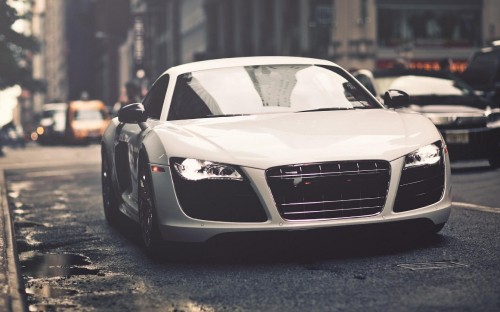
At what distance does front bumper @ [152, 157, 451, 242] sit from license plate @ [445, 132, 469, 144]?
7.38 metres

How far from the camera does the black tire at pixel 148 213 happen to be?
7.40m

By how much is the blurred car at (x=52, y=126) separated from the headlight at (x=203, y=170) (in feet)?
157

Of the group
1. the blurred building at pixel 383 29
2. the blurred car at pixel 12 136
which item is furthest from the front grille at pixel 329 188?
the blurred car at pixel 12 136

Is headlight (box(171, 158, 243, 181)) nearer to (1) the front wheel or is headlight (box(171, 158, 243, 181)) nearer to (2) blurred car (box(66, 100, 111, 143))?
(1) the front wheel

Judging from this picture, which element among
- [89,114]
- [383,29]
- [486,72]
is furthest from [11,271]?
[89,114]

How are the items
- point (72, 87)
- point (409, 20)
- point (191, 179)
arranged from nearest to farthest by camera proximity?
point (191, 179) → point (409, 20) → point (72, 87)

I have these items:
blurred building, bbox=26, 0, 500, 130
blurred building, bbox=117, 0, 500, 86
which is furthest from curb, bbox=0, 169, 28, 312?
blurred building, bbox=117, 0, 500, 86

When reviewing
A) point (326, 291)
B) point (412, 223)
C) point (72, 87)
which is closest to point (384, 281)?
point (326, 291)

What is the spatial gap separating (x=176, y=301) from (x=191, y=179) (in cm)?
129

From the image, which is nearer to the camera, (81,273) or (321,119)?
(81,273)

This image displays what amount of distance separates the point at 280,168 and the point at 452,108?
8.56 m

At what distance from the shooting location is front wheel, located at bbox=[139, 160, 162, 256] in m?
7.41

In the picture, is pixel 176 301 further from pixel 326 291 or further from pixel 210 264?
pixel 210 264

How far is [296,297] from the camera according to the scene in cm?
590
